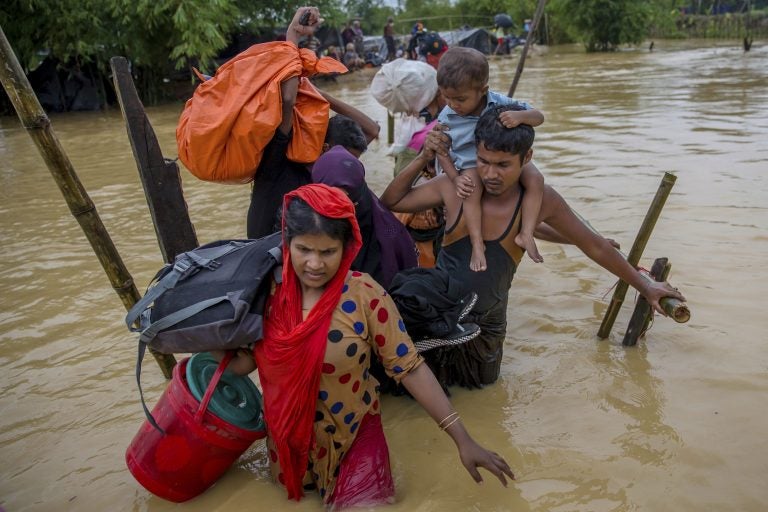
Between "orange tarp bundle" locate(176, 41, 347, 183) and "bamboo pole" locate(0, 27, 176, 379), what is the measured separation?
0.49 meters

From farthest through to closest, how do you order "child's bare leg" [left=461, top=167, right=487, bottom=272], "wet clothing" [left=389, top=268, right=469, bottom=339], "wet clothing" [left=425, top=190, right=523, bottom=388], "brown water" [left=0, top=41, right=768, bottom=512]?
1. "wet clothing" [left=425, top=190, right=523, bottom=388]
2. "child's bare leg" [left=461, top=167, right=487, bottom=272]
3. "wet clothing" [left=389, top=268, right=469, bottom=339]
4. "brown water" [left=0, top=41, right=768, bottom=512]

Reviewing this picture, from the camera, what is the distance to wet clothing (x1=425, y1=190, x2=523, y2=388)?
2990 millimetres

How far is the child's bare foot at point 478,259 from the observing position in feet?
9.37

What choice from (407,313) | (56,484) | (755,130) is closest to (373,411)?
(407,313)

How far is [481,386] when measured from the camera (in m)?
3.23

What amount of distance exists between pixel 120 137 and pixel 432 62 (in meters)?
8.91

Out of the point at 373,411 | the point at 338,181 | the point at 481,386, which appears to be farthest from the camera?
the point at 481,386

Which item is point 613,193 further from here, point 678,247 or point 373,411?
point 373,411

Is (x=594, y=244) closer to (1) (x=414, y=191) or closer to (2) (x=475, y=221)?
(2) (x=475, y=221)

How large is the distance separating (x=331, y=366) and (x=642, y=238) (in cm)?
188

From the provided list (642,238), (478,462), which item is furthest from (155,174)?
(642,238)

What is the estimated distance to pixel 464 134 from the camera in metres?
3.13

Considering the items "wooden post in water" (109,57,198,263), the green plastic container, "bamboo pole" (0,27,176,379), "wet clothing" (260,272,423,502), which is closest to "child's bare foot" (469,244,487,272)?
"wet clothing" (260,272,423,502)

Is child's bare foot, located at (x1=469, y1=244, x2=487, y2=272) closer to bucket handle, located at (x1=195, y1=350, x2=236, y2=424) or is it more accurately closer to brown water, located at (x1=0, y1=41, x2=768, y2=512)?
brown water, located at (x1=0, y1=41, x2=768, y2=512)
